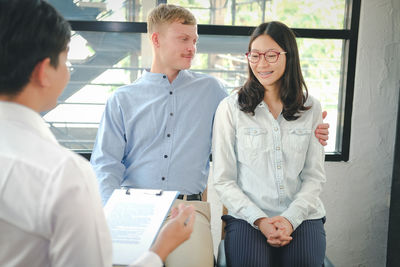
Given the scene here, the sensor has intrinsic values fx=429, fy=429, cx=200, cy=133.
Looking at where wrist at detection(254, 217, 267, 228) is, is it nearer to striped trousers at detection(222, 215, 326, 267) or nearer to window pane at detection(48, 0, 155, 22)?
striped trousers at detection(222, 215, 326, 267)

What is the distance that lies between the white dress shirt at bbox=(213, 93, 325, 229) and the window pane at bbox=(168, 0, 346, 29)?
0.84 m

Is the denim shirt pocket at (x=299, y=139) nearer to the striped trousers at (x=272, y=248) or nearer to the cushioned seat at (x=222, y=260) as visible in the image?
the striped trousers at (x=272, y=248)

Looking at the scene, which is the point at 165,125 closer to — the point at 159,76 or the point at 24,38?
the point at 159,76

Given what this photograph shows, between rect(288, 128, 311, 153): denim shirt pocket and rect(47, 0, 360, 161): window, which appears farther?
rect(47, 0, 360, 161): window

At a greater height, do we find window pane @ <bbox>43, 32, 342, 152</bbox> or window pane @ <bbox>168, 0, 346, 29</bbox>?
window pane @ <bbox>168, 0, 346, 29</bbox>

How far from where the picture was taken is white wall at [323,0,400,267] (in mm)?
2535

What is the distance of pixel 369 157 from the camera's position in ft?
8.69

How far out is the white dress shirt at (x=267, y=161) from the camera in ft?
5.86

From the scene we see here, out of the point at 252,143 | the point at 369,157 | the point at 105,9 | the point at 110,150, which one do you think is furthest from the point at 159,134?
the point at 369,157

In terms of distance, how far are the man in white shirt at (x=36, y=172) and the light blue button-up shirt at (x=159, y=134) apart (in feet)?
3.53

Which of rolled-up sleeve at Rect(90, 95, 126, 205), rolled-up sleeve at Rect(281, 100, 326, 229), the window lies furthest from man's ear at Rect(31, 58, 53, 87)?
the window

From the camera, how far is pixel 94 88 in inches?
99.9

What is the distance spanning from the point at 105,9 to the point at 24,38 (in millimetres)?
1757

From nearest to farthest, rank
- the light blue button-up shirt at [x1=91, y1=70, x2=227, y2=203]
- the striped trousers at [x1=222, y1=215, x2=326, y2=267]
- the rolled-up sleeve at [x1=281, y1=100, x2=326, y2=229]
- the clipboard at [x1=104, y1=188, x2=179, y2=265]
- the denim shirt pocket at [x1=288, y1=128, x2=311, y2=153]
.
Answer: the clipboard at [x1=104, y1=188, x2=179, y2=265]
the striped trousers at [x1=222, y1=215, x2=326, y2=267]
the rolled-up sleeve at [x1=281, y1=100, x2=326, y2=229]
the denim shirt pocket at [x1=288, y1=128, x2=311, y2=153]
the light blue button-up shirt at [x1=91, y1=70, x2=227, y2=203]
